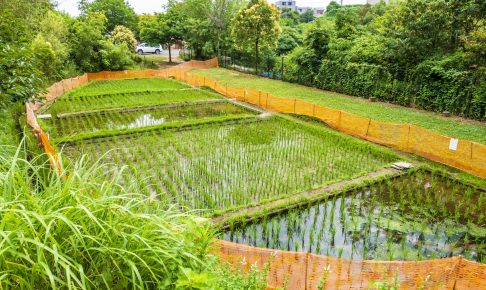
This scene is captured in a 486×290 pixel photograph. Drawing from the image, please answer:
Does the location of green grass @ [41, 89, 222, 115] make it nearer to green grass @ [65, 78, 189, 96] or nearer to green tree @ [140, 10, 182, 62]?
green grass @ [65, 78, 189, 96]

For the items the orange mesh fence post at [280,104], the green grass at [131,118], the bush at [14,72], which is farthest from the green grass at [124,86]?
the bush at [14,72]

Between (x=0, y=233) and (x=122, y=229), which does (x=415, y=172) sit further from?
(x=0, y=233)

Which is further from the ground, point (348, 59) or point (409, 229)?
point (348, 59)

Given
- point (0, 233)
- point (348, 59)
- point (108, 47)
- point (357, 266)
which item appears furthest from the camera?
point (108, 47)

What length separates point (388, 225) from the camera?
645 centimetres

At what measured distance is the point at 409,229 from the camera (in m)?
6.40

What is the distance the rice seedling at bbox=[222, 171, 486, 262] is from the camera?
19.1 ft

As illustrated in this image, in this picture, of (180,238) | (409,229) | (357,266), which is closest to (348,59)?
(409,229)

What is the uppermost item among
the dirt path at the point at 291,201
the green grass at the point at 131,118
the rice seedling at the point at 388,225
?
the green grass at the point at 131,118

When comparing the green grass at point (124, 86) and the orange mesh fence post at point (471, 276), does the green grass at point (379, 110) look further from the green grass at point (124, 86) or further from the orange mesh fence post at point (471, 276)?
the orange mesh fence post at point (471, 276)

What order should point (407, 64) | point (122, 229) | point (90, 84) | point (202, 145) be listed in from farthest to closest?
point (90, 84) < point (407, 64) < point (202, 145) < point (122, 229)

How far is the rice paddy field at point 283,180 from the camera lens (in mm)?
6090

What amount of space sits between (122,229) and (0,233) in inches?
28.0

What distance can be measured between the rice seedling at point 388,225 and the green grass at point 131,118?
7.96m
